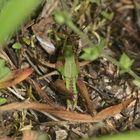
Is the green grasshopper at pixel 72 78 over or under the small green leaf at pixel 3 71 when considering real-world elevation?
under

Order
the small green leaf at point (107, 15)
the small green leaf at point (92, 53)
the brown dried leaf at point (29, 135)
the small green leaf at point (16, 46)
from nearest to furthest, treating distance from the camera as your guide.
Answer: the small green leaf at point (92, 53) → the brown dried leaf at point (29, 135) → the small green leaf at point (16, 46) → the small green leaf at point (107, 15)

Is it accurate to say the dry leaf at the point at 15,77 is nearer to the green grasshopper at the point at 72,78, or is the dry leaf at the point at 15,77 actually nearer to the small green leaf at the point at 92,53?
the green grasshopper at the point at 72,78

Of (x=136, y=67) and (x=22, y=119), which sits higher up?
(x=22, y=119)

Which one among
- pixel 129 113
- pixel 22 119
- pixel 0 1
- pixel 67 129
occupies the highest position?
pixel 0 1

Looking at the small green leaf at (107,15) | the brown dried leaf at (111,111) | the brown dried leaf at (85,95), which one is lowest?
the brown dried leaf at (111,111)

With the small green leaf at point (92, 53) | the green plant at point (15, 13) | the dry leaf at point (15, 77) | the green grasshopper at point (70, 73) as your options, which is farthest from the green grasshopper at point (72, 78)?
the green plant at point (15, 13)

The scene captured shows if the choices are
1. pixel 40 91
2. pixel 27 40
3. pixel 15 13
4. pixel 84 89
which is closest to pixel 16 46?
pixel 27 40

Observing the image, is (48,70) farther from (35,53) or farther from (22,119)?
(22,119)

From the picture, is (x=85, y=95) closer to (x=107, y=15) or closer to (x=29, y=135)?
(x=29, y=135)

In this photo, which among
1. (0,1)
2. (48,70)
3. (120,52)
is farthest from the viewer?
(120,52)

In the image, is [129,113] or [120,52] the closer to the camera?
[129,113]

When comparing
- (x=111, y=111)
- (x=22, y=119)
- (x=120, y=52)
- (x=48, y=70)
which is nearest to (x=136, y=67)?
(x=120, y=52)
